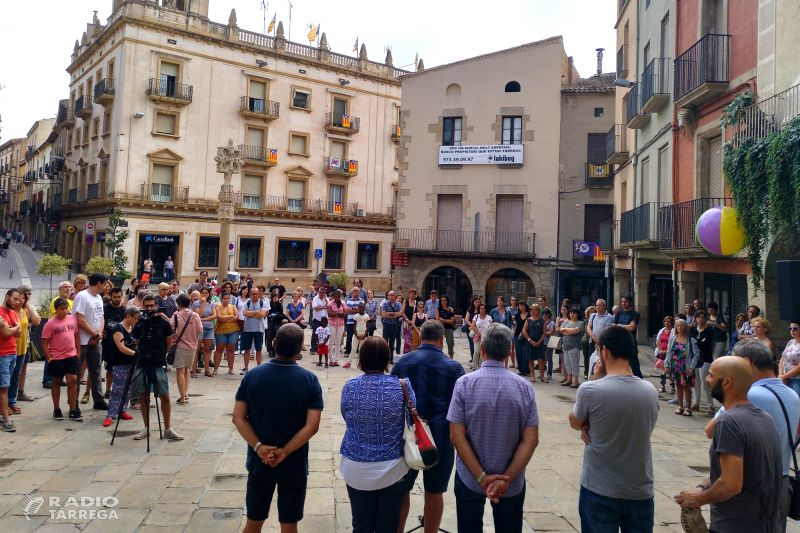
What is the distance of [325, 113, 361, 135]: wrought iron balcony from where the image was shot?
40938 mm

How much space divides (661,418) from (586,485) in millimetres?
6718

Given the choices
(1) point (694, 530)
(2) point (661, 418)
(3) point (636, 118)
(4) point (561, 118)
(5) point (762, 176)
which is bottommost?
(2) point (661, 418)

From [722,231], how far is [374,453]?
29.0 ft

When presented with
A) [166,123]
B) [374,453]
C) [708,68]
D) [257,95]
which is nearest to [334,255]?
[257,95]

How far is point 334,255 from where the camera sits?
138 ft

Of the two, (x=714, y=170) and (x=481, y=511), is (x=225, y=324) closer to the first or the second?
(x=481, y=511)

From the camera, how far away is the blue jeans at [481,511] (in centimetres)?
365

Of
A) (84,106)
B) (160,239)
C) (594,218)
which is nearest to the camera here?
(594,218)

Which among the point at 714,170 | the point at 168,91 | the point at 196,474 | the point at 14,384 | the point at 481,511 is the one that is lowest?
the point at 196,474

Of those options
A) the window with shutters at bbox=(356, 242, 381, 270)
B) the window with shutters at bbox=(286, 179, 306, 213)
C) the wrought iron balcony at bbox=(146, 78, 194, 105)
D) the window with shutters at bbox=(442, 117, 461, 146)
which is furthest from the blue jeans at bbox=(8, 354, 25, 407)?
the window with shutters at bbox=(356, 242, 381, 270)

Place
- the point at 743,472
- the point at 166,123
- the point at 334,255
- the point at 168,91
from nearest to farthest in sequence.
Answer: the point at 743,472, the point at 168,91, the point at 166,123, the point at 334,255

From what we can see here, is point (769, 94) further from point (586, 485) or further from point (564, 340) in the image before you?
point (586, 485)

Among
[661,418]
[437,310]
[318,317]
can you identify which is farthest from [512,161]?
[661,418]

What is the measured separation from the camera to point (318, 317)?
13742 mm
